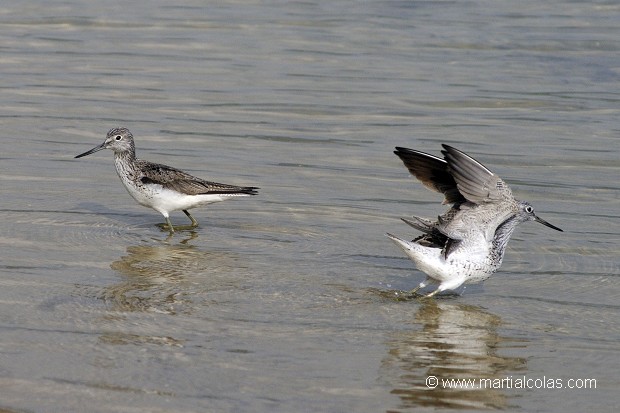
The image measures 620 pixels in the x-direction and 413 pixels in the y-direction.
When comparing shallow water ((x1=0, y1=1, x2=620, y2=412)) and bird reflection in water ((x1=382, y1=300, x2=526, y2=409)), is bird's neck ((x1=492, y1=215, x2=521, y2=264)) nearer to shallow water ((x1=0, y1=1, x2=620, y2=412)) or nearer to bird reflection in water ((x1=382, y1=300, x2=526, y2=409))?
shallow water ((x1=0, y1=1, x2=620, y2=412))

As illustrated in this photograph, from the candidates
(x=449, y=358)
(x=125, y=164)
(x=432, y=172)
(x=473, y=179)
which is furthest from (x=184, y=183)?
(x=449, y=358)

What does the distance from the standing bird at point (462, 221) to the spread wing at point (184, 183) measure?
2.24 m

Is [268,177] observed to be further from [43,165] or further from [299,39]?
[299,39]

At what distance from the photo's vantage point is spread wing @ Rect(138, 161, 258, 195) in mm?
11031

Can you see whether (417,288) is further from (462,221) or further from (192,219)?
(192,219)

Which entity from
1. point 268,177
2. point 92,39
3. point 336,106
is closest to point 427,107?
point 336,106

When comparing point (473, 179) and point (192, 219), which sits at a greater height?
point (473, 179)

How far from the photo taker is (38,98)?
15.7m

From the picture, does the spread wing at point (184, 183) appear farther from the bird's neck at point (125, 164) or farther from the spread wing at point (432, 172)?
the spread wing at point (432, 172)

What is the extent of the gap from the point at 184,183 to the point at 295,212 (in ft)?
3.73

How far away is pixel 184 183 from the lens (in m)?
11.3

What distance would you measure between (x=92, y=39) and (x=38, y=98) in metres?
4.50

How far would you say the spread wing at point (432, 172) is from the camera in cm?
915

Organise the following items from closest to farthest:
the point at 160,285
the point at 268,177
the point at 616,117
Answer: the point at 160,285
the point at 268,177
the point at 616,117
